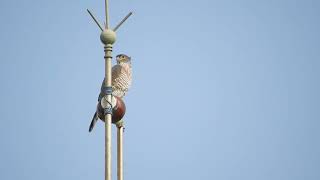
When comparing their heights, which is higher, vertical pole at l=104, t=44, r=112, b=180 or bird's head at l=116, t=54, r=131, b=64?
bird's head at l=116, t=54, r=131, b=64

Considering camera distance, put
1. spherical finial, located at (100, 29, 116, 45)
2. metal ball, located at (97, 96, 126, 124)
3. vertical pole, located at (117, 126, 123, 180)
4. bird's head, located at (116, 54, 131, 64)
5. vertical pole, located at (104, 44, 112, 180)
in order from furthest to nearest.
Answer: bird's head, located at (116, 54, 131, 64) < vertical pole, located at (117, 126, 123, 180) < metal ball, located at (97, 96, 126, 124) < spherical finial, located at (100, 29, 116, 45) < vertical pole, located at (104, 44, 112, 180)

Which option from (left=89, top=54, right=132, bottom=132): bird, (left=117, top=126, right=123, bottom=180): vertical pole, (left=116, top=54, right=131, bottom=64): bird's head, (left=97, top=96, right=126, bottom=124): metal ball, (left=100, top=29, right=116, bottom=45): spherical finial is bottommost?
(left=117, top=126, right=123, bottom=180): vertical pole

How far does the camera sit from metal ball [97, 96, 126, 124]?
32.8 ft

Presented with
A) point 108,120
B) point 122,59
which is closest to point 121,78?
point 122,59

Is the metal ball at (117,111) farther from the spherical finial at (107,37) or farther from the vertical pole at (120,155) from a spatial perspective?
the spherical finial at (107,37)

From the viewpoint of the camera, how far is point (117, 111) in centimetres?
1025

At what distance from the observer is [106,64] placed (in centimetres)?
957

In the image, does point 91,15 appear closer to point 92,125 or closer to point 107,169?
point 107,169

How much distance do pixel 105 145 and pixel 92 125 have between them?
565 cm

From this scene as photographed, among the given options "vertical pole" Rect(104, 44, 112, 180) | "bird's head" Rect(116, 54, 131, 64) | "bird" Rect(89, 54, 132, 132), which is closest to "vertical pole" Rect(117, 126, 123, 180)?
"vertical pole" Rect(104, 44, 112, 180)

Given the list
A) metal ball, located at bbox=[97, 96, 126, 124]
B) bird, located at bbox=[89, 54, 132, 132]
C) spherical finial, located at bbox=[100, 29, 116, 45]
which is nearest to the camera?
spherical finial, located at bbox=[100, 29, 116, 45]

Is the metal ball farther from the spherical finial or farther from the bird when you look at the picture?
the bird

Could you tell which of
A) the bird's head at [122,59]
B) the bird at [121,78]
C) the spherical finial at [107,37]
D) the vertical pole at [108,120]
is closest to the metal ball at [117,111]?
the vertical pole at [108,120]

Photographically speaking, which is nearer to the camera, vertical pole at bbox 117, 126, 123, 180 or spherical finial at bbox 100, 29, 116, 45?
spherical finial at bbox 100, 29, 116, 45
